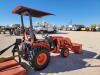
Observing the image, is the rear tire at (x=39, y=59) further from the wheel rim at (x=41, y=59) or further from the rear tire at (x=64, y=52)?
the rear tire at (x=64, y=52)

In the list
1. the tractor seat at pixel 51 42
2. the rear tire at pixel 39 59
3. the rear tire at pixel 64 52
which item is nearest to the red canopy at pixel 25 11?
the rear tire at pixel 39 59

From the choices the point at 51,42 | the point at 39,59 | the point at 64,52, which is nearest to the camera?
the point at 39,59

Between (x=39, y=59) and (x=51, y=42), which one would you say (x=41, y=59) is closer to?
(x=39, y=59)

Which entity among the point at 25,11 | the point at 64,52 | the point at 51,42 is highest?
the point at 25,11

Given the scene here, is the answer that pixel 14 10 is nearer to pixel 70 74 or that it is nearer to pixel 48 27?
pixel 70 74

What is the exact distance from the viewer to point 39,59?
6.33 metres

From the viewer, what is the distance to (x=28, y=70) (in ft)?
20.9

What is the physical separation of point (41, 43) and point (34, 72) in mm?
1239

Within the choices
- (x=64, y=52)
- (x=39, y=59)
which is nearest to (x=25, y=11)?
(x=39, y=59)

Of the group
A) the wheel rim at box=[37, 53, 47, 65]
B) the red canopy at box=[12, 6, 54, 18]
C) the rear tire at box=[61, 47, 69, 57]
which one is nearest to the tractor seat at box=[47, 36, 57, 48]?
the rear tire at box=[61, 47, 69, 57]

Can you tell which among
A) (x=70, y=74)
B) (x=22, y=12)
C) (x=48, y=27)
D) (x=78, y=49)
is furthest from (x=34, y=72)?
(x=48, y=27)

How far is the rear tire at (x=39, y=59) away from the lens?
20.2 feet

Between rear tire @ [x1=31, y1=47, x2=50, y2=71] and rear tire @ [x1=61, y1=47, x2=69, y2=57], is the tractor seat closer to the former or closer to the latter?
rear tire @ [x1=61, y1=47, x2=69, y2=57]

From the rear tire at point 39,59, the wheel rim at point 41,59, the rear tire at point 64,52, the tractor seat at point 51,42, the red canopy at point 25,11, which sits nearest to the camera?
the red canopy at point 25,11
